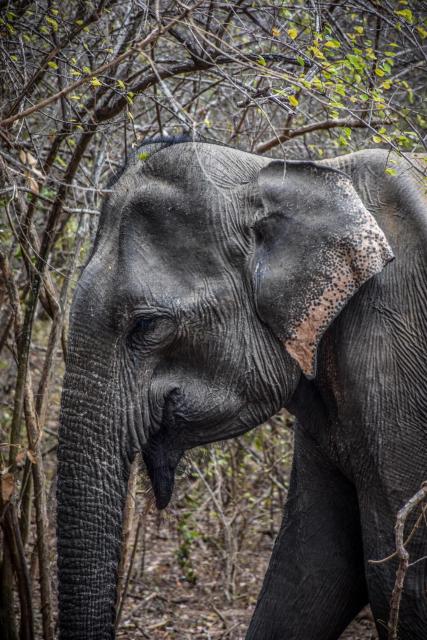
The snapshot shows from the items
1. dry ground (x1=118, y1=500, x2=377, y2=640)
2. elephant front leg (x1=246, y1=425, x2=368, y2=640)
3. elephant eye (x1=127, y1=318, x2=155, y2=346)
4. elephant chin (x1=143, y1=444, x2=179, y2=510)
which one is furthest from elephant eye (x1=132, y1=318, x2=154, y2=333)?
dry ground (x1=118, y1=500, x2=377, y2=640)

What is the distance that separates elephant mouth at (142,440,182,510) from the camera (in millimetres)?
3309

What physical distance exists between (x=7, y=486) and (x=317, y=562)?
4.44 ft

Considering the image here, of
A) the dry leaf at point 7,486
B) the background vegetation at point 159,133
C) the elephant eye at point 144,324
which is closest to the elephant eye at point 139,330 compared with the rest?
the elephant eye at point 144,324

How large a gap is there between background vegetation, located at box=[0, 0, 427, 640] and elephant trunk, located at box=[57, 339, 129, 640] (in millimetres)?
448

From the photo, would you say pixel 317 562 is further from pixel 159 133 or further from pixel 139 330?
pixel 159 133

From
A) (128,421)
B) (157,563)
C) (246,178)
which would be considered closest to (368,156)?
(246,178)

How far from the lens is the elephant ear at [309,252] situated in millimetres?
3053

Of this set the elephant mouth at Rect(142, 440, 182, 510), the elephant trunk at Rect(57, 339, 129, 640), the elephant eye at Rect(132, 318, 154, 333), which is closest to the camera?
the elephant trunk at Rect(57, 339, 129, 640)

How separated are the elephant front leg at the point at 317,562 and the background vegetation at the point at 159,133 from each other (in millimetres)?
522

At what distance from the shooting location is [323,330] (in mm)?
3062

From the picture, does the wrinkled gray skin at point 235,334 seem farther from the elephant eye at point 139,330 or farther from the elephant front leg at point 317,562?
the elephant front leg at point 317,562

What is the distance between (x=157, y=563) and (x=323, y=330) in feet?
12.6

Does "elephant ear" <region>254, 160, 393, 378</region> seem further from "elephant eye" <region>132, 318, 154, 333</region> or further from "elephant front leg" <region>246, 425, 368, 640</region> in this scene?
"elephant front leg" <region>246, 425, 368, 640</region>

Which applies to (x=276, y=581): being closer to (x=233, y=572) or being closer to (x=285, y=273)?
(x=285, y=273)
